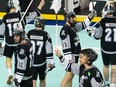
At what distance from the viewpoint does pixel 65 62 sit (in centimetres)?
552

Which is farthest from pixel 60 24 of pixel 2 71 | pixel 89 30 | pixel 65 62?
pixel 65 62

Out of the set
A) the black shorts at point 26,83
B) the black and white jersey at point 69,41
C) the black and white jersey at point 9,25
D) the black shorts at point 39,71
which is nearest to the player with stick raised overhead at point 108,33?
the black and white jersey at point 69,41

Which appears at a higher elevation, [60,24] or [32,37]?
[32,37]

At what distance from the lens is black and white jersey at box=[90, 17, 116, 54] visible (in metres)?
6.73

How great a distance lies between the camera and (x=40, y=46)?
630 centimetres

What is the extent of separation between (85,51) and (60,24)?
7350 millimetres

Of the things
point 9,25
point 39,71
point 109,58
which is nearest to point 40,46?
point 39,71

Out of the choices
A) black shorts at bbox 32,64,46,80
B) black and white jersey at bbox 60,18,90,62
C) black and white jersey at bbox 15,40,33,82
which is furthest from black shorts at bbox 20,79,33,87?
black and white jersey at bbox 60,18,90,62

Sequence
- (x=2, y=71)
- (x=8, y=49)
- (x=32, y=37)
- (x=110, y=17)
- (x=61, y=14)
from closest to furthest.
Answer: (x=32, y=37), (x=110, y=17), (x=8, y=49), (x=2, y=71), (x=61, y=14)

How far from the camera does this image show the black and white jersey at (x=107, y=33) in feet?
22.1

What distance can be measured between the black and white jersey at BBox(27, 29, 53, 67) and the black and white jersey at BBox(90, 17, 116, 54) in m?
0.95

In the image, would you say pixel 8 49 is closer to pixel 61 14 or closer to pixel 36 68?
pixel 36 68

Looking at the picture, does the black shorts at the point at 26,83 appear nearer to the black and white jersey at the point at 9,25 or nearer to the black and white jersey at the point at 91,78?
the black and white jersey at the point at 91,78

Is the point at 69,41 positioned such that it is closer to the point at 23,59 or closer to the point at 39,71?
the point at 39,71
